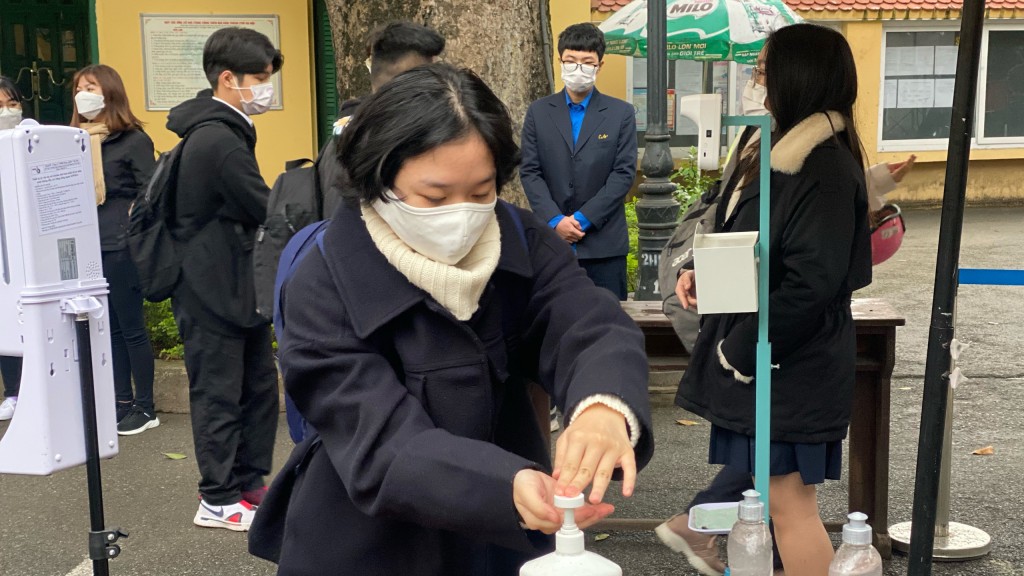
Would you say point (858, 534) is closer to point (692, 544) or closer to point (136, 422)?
point (692, 544)

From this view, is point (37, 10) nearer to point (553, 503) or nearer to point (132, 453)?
point (132, 453)

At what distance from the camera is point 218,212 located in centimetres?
469

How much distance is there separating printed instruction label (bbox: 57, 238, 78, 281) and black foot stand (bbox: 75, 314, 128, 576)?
12 cm

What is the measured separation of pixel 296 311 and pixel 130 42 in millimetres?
11093

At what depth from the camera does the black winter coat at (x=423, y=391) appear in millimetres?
1632

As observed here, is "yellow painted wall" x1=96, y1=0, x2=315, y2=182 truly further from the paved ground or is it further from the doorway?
→ the paved ground

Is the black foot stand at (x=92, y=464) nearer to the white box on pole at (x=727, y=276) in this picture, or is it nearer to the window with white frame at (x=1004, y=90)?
the white box on pole at (x=727, y=276)

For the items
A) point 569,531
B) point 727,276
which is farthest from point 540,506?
point 727,276

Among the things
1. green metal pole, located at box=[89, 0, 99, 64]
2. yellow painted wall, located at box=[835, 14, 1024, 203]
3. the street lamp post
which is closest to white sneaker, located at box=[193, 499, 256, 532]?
the street lamp post

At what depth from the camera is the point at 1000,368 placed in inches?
290

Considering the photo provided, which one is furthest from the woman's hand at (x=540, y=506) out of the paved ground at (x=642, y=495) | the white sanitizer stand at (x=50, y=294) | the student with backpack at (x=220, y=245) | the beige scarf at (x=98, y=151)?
the beige scarf at (x=98, y=151)

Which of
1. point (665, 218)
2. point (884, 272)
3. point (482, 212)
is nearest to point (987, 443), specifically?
point (665, 218)

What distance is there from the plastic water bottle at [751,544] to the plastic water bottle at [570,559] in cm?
66

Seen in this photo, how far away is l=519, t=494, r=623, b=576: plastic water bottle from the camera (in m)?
1.39
